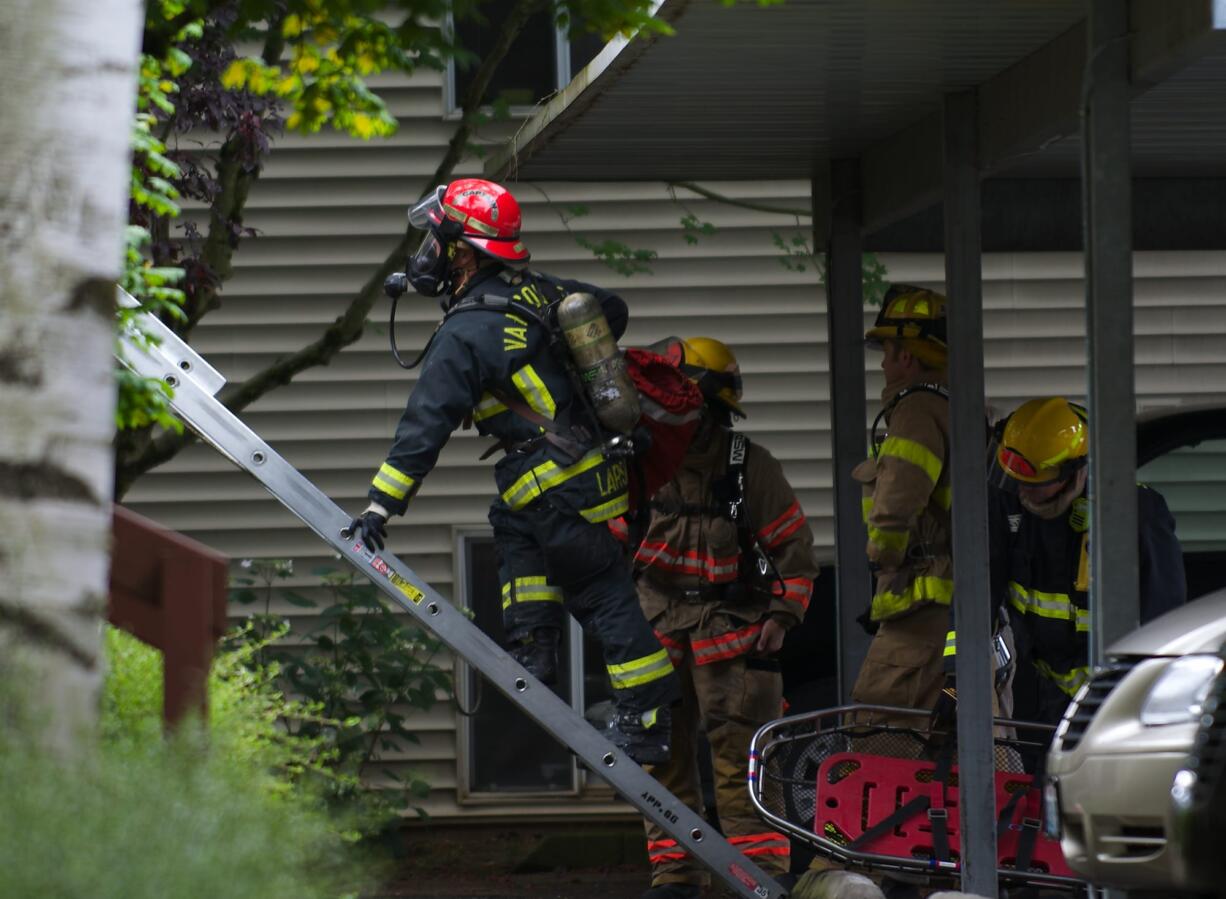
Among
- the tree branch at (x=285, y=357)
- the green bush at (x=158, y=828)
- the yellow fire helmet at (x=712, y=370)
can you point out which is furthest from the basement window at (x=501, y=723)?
the green bush at (x=158, y=828)

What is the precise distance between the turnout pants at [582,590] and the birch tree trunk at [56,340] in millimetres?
3254

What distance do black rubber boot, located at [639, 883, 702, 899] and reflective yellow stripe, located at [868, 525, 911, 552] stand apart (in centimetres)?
153

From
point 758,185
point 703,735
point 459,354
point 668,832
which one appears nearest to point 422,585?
→ point 459,354

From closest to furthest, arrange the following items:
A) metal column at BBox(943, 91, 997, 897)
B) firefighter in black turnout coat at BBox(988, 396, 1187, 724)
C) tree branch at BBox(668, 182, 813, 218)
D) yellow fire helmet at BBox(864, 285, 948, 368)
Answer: metal column at BBox(943, 91, 997, 897) < firefighter in black turnout coat at BBox(988, 396, 1187, 724) < yellow fire helmet at BBox(864, 285, 948, 368) < tree branch at BBox(668, 182, 813, 218)

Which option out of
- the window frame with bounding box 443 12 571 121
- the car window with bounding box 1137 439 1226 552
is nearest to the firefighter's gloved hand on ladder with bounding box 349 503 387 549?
the car window with bounding box 1137 439 1226 552

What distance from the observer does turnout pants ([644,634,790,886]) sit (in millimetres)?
6961

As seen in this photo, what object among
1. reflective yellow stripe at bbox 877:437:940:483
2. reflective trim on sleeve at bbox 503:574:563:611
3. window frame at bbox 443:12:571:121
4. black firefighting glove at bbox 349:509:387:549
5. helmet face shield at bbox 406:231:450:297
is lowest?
reflective trim on sleeve at bbox 503:574:563:611

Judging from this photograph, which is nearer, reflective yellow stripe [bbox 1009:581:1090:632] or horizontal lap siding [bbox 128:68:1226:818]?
reflective yellow stripe [bbox 1009:581:1090:632]

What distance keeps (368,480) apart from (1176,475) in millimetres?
3820

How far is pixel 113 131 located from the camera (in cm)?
300

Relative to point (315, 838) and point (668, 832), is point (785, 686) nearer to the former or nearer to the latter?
point (668, 832)

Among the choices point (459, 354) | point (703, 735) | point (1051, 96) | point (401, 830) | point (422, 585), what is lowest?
point (401, 830)

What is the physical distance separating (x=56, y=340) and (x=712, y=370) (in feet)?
14.6

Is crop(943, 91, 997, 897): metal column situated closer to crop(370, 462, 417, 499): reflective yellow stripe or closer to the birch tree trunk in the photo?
crop(370, 462, 417, 499): reflective yellow stripe
